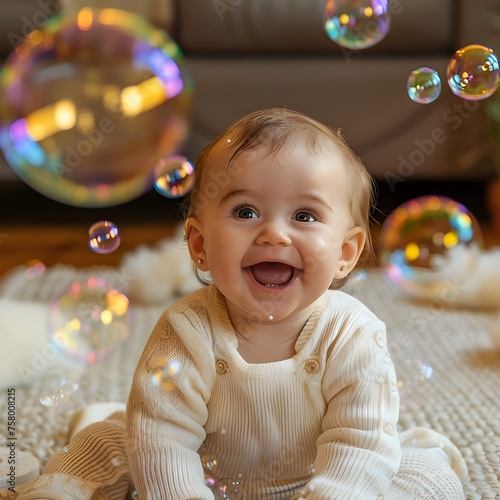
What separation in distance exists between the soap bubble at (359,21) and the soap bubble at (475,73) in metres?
0.11

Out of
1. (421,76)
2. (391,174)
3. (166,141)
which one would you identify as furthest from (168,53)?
(391,174)

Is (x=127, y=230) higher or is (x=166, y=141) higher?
(x=166, y=141)

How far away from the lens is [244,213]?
72 centimetres

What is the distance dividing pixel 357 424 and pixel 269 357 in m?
0.09

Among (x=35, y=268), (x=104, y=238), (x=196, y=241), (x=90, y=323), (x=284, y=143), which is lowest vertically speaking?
(x=35, y=268)

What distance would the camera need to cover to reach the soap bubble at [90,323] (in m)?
1.17

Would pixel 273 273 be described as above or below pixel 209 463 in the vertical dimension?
above

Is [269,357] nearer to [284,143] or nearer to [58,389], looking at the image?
[284,143]

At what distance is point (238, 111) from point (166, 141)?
0.76 m

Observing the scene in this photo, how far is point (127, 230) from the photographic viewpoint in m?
2.19

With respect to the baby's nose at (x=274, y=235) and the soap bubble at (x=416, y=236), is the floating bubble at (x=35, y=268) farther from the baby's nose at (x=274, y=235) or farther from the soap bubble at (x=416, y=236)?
the baby's nose at (x=274, y=235)

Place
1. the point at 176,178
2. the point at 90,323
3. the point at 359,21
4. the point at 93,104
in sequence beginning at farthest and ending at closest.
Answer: the point at 93,104
the point at 90,323
the point at 359,21
the point at 176,178

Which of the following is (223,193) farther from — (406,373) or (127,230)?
(127,230)

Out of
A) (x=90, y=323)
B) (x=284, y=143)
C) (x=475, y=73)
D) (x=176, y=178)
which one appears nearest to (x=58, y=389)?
(x=90, y=323)
